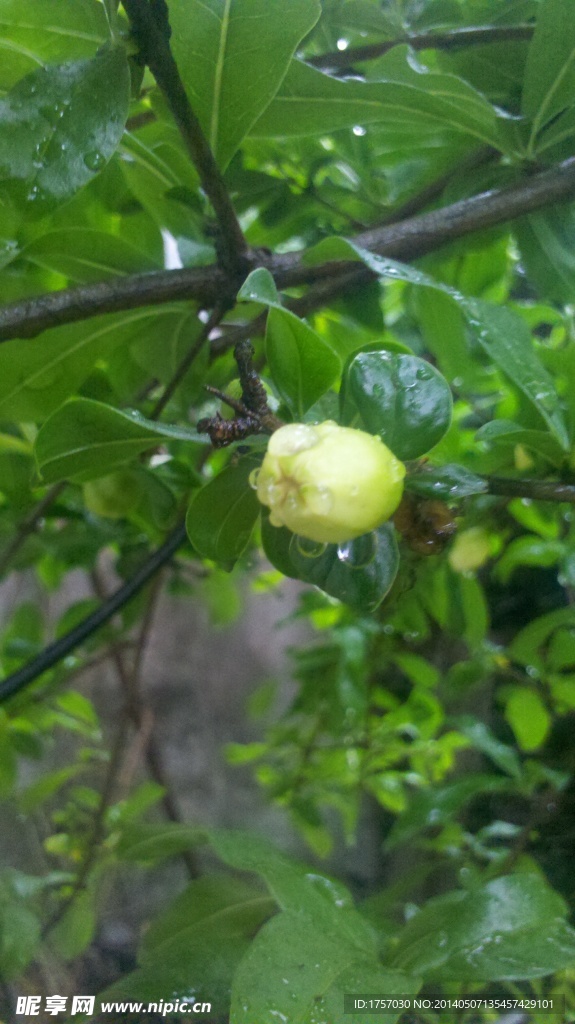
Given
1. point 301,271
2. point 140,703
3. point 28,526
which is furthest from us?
point 140,703

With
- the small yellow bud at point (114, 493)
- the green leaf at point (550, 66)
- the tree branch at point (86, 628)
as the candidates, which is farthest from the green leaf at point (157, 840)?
the green leaf at point (550, 66)

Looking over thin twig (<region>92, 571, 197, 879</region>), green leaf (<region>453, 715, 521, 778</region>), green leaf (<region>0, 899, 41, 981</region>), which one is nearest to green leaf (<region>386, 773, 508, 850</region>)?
green leaf (<region>453, 715, 521, 778</region>)

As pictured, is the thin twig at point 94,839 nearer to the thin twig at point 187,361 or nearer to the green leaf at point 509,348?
Result: the thin twig at point 187,361

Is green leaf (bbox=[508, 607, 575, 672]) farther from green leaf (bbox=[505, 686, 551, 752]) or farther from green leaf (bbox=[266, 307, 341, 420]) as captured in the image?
green leaf (bbox=[266, 307, 341, 420])

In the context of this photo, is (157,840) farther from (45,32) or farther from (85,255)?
(45,32)

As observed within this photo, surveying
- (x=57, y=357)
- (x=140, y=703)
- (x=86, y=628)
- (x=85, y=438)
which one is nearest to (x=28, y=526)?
(x=86, y=628)
